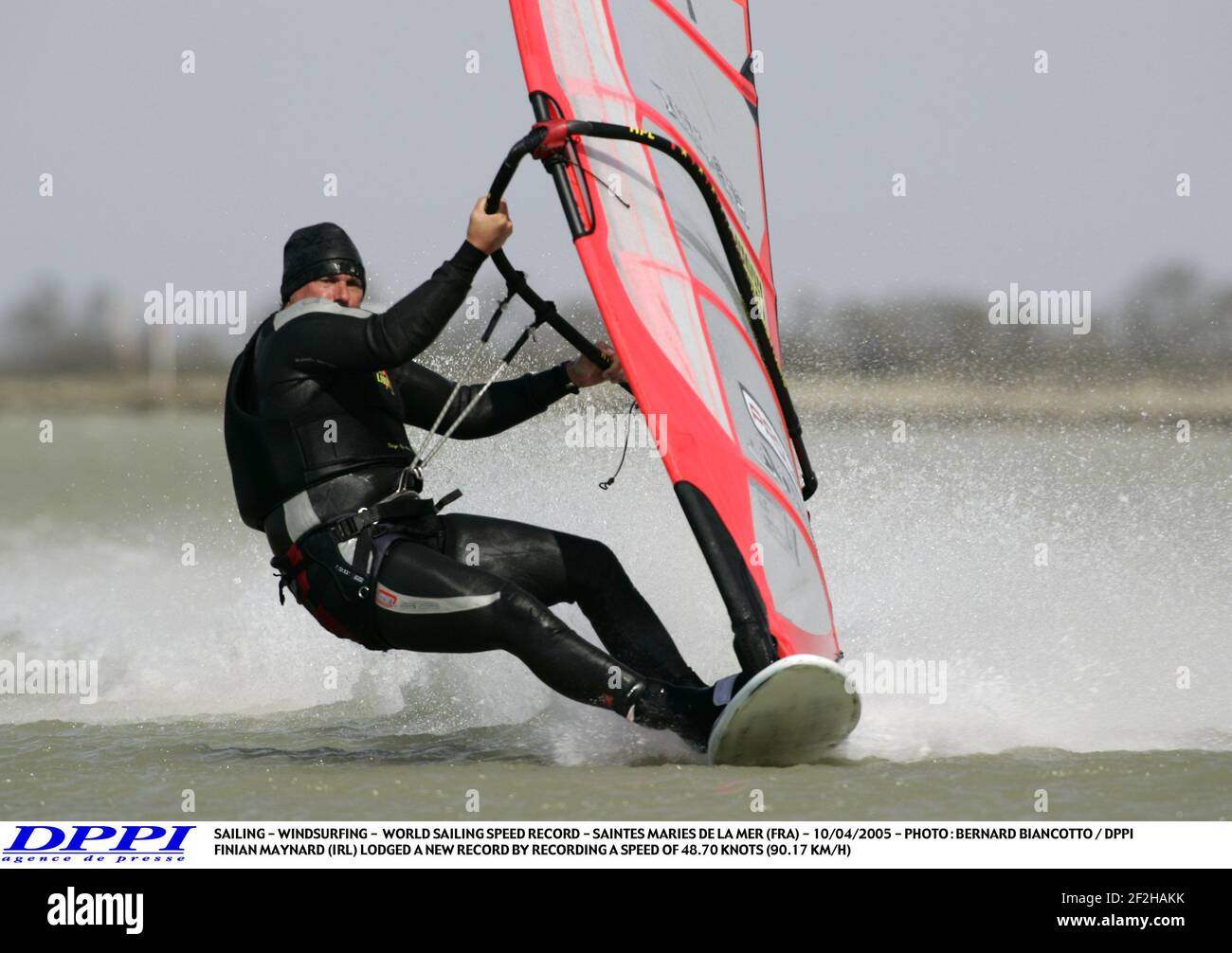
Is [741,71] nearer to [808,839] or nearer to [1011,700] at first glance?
[1011,700]

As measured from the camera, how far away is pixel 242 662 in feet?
24.0

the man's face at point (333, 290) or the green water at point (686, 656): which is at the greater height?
the man's face at point (333, 290)

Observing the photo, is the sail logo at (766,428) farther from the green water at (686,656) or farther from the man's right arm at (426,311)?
the man's right arm at (426,311)

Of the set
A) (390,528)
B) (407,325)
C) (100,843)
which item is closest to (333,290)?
(407,325)

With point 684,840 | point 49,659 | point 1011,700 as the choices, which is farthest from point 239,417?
point 49,659

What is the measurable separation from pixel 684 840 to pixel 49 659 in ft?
16.1

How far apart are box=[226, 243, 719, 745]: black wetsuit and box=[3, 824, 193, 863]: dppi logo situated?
955 millimetres

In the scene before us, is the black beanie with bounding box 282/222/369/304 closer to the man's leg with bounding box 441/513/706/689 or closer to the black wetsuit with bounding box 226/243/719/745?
the black wetsuit with bounding box 226/243/719/745

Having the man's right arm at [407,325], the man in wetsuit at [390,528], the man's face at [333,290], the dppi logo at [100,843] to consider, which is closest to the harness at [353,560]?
the man in wetsuit at [390,528]

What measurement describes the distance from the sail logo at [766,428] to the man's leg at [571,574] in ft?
2.11

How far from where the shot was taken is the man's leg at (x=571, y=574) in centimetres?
473

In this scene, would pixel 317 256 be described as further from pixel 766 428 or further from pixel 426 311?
pixel 766 428

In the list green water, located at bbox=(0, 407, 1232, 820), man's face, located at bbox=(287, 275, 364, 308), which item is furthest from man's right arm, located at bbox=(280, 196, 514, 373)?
green water, located at bbox=(0, 407, 1232, 820)

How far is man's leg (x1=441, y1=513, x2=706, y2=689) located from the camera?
4734 mm
